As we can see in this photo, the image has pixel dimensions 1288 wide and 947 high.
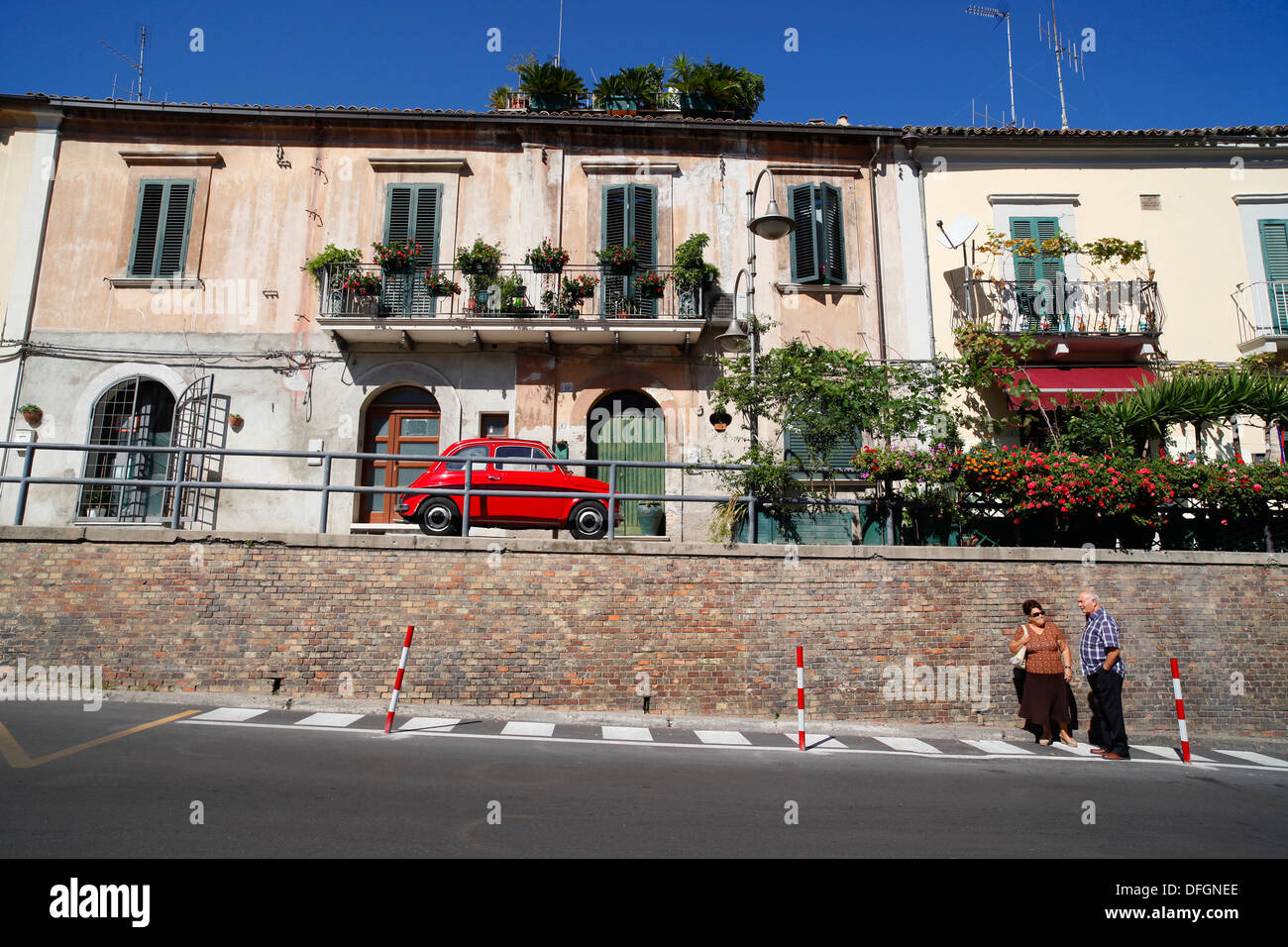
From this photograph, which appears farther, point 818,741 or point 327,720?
point 818,741

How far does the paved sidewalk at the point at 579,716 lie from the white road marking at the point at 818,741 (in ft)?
0.73

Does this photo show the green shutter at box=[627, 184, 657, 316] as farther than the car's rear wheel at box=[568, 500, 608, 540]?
Yes

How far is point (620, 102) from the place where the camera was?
1811cm

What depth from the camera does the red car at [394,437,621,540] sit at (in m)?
11.3

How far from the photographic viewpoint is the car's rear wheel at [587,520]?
37.6 ft

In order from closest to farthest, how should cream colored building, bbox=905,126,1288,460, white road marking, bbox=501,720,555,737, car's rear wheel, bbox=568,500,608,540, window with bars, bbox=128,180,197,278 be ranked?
white road marking, bbox=501,720,555,737
car's rear wheel, bbox=568,500,608,540
window with bars, bbox=128,180,197,278
cream colored building, bbox=905,126,1288,460

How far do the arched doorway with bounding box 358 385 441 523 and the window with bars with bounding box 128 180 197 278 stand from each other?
478 cm

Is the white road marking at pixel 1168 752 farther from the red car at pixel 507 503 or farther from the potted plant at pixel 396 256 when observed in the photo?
the potted plant at pixel 396 256

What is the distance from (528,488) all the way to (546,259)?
18.9ft

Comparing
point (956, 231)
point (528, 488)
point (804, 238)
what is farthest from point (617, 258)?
point (956, 231)

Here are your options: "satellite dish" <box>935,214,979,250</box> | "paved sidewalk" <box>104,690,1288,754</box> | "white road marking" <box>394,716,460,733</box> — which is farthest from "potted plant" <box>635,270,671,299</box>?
"white road marking" <box>394,716,460,733</box>

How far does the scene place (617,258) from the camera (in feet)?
51.5

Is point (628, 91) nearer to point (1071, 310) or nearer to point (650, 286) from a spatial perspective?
point (650, 286)

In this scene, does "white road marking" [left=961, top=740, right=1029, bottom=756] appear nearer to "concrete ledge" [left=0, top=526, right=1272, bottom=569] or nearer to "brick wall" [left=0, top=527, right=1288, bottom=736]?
"brick wall" [left=0, top=527, right=1288, bottom=736]
